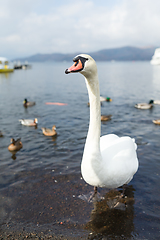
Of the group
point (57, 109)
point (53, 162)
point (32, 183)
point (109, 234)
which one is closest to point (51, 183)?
point (32, 183)

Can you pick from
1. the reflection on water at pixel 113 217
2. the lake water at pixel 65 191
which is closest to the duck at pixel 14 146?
the lake water at pixel 65 191

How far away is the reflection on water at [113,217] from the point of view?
475 cm

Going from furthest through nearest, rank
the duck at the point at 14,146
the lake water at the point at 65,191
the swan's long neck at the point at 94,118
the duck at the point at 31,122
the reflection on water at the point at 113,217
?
the duck at the point at 31,122 → the duck at the point at 14,146 → the lake water at the point at 65,191 → the reflection on water at the point at 113,217 → the swan's long neck at the point at 94,118

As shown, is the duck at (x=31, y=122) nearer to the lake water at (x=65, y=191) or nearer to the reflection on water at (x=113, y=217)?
the lake water at (x=65, y=191)

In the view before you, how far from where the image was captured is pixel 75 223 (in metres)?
5.00

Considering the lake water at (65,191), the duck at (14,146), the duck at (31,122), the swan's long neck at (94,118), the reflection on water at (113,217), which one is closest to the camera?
the swan's long neck at (94,118)

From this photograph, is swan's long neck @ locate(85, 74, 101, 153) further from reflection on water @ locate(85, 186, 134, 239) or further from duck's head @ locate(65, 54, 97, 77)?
reflection on water @ locate(85, 186, 134, 239)

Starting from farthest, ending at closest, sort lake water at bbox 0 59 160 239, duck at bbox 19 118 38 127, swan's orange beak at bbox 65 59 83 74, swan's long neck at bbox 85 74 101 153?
1. duck at bbox 19 118 38 127
2. lake water at bbox 0 59 160 239
3. swan's long neck at bbox 85 74 101 153
4. swan's orange beak at bbox 65 59 83 74

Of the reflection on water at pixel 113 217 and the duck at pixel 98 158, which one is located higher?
the duck at pixel 98 158

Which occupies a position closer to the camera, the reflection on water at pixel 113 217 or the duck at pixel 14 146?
the reflection on water at pixel 113 217

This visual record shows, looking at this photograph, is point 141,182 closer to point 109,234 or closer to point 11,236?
point 109,234

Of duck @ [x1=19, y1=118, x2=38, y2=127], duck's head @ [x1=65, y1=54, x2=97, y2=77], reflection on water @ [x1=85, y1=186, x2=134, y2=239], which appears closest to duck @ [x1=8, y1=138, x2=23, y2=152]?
duck @ [x1=19, y1=118, x2=38, y2=127]

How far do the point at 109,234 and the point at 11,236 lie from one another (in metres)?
2.40

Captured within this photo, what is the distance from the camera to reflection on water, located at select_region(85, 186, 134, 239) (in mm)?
4752
